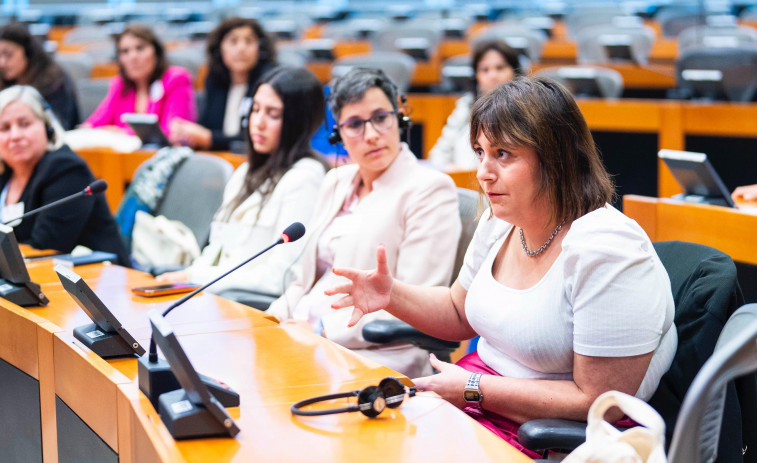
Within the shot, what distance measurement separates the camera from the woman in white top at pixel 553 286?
1.45m

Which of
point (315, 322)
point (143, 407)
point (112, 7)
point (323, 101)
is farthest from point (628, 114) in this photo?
point (112, 7)

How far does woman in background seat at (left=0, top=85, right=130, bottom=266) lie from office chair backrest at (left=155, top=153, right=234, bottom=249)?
38cm

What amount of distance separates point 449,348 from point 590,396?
72 centimetres

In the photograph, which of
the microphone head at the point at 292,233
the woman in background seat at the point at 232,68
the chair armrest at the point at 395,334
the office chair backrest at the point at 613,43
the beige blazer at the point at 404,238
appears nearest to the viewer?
the microphone head at the point at 292,233

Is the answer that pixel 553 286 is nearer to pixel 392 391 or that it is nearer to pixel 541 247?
pixel 541 247

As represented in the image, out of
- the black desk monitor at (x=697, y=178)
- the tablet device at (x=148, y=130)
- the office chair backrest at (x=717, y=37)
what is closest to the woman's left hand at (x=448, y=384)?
the black desk monitor at (x=697, y=178)

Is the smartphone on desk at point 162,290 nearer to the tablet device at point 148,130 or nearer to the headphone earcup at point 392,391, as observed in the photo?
the headphone earcup at point 392,391

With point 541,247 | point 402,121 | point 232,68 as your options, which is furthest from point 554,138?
point 232,68

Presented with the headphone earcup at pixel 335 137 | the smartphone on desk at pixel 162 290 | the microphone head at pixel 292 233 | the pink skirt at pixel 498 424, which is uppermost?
the headphone earcup at pixel 335 137

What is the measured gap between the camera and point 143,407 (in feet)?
4.60

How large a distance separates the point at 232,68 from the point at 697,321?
3.51 metres

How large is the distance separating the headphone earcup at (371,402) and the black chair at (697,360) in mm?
230

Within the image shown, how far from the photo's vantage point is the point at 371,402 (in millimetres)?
1354

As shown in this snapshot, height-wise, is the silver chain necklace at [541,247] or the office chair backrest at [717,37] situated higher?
the silver chain necklace at [541,247]
